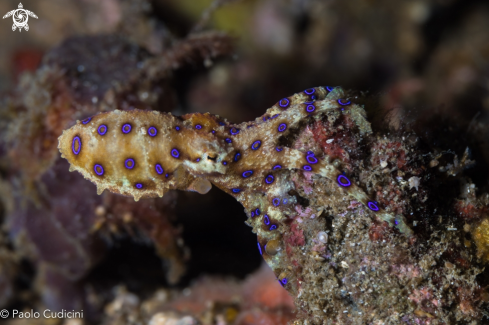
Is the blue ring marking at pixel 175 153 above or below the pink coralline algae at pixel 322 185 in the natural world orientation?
above

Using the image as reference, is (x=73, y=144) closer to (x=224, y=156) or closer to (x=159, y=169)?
(x=159, y=169)

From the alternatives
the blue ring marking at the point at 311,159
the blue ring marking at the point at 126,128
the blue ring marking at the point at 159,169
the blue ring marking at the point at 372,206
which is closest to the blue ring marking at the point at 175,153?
the blue ring marking at the point at 159,169

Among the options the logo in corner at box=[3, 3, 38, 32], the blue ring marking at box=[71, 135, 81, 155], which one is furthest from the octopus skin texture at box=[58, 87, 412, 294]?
the logo in corner at box=[3, 3, 38, 32]

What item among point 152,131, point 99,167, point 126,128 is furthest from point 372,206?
point 99,167

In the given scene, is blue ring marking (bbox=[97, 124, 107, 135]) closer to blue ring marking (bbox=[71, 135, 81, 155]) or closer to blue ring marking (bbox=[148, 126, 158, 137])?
blue ring marking (bbox=[71, 135, 81, 155])

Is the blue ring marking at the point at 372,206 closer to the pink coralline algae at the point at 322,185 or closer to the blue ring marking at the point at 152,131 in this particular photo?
the pink coralline algae at the point at 322,185
